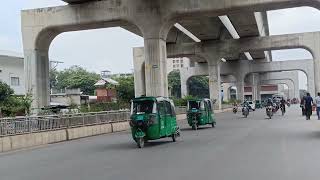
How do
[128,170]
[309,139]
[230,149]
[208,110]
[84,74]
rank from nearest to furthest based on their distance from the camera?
[128,170] < [230,149] < [309,139] < [208,110] < [84,74]

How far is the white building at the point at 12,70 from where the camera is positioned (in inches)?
2586

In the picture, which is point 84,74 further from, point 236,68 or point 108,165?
point 108,165

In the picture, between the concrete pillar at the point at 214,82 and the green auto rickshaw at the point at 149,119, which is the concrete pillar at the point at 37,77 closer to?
the green auto rickshaw at the point at 149,119

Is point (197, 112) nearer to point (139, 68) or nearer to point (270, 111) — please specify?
point (270, 111)

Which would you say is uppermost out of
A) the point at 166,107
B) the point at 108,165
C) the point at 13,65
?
the point at 13,65

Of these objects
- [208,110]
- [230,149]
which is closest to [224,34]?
[208,110]

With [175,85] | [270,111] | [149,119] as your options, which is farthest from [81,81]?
[149,119]

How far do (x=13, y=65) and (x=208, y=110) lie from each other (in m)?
43.4

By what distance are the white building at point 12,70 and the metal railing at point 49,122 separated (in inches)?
1409

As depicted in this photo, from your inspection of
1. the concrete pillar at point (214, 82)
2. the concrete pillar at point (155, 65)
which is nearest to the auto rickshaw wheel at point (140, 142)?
the concrete pillar at point (155, 65)

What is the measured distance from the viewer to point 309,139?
19.3m

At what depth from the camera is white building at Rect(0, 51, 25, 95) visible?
2586 inches

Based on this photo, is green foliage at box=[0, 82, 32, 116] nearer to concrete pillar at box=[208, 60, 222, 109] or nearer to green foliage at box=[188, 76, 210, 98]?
concrete pillar at box=[208, 60, 222, 109]

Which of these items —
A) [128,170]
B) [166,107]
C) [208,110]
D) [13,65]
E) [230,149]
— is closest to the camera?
[128,170]
